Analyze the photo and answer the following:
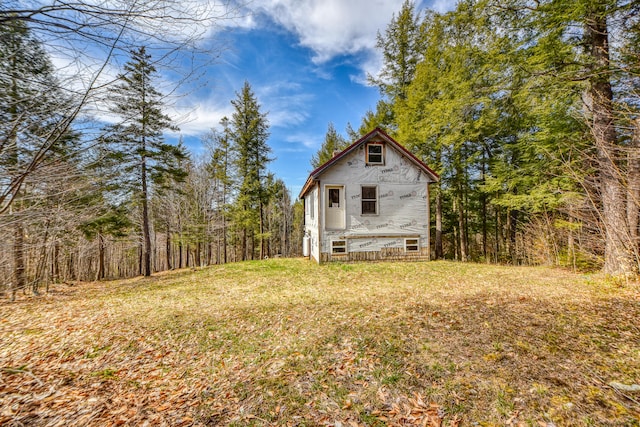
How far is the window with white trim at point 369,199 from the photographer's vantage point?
1145 cm

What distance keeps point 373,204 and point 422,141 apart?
18.0 feet

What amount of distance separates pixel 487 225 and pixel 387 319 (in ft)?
56.5

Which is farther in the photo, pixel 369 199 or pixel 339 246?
pixel 369 199

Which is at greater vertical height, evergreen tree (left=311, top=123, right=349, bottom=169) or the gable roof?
evergreen tree (left=311, top=123, right=349, bottom=169)

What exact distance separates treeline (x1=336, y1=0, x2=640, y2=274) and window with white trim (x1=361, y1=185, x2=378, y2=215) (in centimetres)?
493

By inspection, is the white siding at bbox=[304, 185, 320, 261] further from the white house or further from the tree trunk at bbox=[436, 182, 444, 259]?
the tree trunk at bbox=[436, 182, 444, 259]

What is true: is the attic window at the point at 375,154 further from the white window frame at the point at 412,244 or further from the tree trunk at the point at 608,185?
the tree trunk at the point at 608,185

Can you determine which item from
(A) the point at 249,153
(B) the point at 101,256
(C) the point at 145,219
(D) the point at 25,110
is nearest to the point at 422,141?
(A) the point at 249,153

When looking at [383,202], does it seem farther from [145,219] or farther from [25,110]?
[145,219]

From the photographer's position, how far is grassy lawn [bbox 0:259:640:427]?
2.58m

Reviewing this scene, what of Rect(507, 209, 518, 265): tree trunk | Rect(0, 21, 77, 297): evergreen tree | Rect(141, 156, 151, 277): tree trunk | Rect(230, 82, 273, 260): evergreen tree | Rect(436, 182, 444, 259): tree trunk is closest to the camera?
Rect(0, 21, 77, 297): evergreen tree

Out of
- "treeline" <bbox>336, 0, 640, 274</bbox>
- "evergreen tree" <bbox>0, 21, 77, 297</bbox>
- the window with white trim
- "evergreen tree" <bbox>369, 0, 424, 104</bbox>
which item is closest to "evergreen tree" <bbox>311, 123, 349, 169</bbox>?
"treeline" <bbox>336, 0, 640, 274</bbox>

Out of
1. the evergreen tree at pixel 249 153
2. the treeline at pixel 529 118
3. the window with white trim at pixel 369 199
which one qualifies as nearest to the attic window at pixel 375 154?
the window with white trim at pixel 369 199

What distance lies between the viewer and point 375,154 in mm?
11586
